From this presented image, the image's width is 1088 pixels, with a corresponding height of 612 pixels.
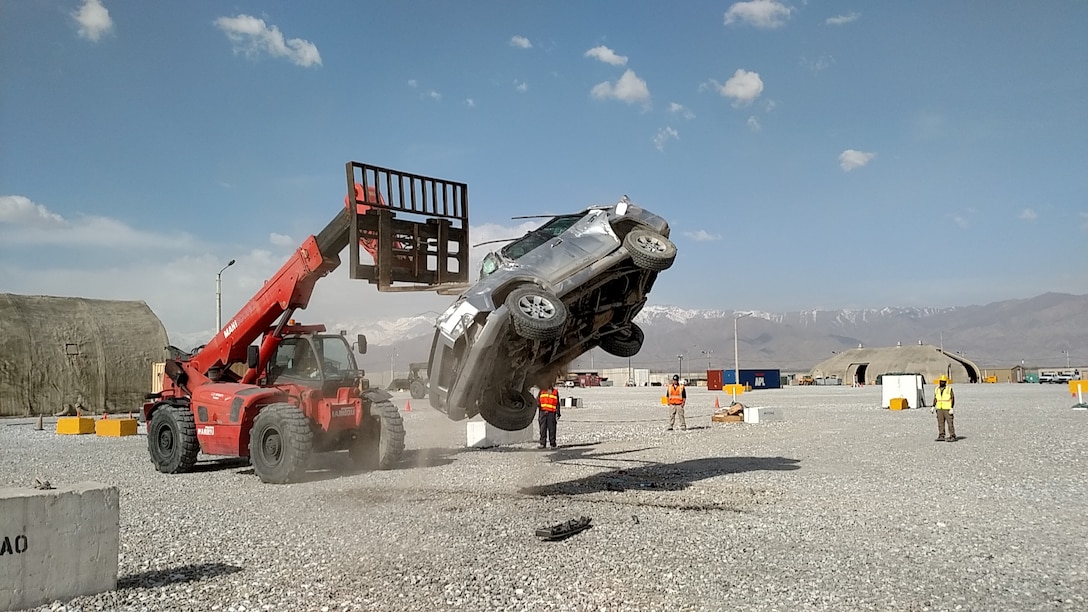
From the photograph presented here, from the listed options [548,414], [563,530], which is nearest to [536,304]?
[563,530]

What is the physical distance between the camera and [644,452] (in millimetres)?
18078

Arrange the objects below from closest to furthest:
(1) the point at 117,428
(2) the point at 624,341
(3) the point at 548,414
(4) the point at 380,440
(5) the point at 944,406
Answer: (2) the point at 624,341 → (4) the point at 380,440 → (3) the point at 548,414 → (5) the point at 944,406 → (1) the point at 117,428

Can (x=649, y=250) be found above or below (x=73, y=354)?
above

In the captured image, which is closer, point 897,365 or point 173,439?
point 173,439

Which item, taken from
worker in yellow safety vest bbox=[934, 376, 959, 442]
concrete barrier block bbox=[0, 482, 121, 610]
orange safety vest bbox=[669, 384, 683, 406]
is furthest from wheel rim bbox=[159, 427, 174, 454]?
worker in yellow safety vest bbox=[934, 376, 959, 442]

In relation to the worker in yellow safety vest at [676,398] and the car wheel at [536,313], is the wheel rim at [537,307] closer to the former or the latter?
the car wheel at [536,313]

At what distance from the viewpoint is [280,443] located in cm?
1329

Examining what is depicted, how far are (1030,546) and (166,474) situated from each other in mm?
14065

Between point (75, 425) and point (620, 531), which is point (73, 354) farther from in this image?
point (620, 531)

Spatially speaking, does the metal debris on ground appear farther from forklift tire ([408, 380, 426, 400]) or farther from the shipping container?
the shipping container

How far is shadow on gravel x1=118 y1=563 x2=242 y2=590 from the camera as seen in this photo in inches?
275

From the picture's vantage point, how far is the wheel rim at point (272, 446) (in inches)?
525

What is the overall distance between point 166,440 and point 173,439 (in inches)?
12.3

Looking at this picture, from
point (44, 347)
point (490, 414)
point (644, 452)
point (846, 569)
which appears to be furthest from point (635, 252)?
point (44, 347)
